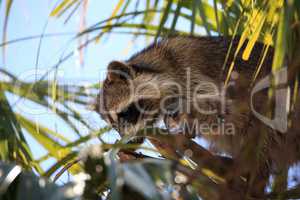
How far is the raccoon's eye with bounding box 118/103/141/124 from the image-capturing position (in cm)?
342

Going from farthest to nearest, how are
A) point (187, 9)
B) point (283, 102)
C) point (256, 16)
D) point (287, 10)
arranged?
point (187, 9), point (283, 102), point (256, 16), point (287, 10)

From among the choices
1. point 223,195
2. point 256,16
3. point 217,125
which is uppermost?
point 256,16

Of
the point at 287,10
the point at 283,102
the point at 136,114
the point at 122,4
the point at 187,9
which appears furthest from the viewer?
the point at 136,114

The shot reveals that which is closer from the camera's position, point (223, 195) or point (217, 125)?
point (223, 195)

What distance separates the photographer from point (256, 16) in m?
2.22

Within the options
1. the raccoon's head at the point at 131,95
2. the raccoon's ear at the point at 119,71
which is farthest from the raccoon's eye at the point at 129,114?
the raccoon's ear at the point at 119,71

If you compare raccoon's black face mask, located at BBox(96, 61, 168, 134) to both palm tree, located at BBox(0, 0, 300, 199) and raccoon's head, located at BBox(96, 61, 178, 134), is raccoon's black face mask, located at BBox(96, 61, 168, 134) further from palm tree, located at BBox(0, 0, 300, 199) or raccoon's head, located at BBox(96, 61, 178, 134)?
palm tree, located at BBox(0, 0, 300, 199)

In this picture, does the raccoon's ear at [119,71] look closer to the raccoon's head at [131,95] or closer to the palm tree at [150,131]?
the raccoon's head at [131,95]

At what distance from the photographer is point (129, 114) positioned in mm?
3453

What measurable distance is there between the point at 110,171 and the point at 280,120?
1411 mm

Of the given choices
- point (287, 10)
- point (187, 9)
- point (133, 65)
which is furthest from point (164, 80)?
point (287, 10)

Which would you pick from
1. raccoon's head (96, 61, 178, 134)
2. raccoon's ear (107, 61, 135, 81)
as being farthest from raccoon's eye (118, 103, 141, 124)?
raccoon's ear (107, 61, 135, 81)

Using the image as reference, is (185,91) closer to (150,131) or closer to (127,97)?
(127,97)

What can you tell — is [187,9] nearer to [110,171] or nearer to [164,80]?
[164,80]
